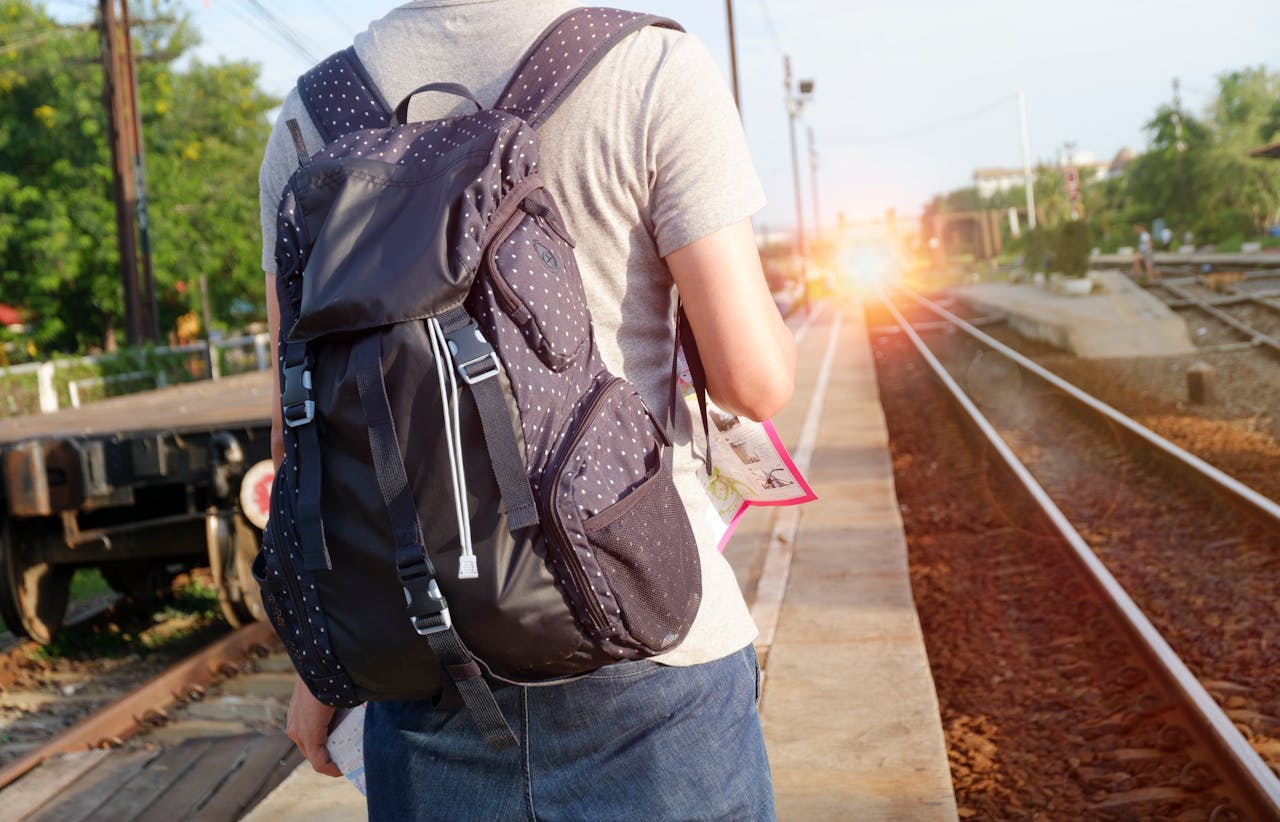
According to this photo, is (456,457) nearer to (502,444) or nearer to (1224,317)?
(502,444)

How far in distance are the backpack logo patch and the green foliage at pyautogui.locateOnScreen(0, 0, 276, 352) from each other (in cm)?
3104

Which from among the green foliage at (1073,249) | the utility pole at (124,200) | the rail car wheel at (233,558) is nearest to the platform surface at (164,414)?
the rail car wheel at (233,558)

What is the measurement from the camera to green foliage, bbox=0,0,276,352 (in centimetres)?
3070

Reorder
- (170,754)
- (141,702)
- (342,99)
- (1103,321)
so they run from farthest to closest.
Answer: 1. (1103,321)
2. (141,702)
3. (170,754)
4. (342,99)

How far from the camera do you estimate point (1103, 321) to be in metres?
21.7

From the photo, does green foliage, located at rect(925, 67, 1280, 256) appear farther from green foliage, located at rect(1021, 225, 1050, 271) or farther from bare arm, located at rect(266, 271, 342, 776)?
bare arm, located at rect(266, 271, 342, 776)

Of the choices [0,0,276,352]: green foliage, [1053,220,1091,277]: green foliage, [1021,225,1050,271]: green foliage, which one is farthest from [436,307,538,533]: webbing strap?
[1021,225,1050,271]: green foliage

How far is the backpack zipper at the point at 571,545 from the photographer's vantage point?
1.20 m

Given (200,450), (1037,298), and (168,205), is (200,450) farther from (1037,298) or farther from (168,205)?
(168,205)

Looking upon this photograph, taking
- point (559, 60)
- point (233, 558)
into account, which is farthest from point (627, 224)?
point (233, 558)

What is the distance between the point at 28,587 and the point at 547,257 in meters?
6.03

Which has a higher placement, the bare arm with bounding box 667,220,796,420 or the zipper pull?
the zipper pull

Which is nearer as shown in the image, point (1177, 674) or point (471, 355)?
point (471, 355)

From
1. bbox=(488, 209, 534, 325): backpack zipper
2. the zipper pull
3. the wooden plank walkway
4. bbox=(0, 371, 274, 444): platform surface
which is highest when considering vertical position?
the zipper pull
